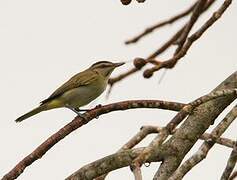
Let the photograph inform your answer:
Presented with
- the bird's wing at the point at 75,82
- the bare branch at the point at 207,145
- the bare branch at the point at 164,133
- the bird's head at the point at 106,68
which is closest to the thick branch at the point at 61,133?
the bare branch at the point at 207,145

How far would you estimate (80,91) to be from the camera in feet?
25.9

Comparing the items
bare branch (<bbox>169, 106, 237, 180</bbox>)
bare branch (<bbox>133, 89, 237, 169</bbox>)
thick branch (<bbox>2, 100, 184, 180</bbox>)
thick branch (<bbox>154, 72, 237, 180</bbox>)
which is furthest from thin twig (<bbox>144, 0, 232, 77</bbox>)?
thick branch (<bbox>154, 72, 237, 180</bbox>)

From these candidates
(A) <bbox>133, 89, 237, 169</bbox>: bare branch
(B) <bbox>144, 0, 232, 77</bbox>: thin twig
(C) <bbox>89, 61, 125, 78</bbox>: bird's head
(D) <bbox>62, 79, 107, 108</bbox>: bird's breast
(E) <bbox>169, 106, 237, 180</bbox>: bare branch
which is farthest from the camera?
(C) <bbox>89, 61, 125, 78</bbox>: bird's head

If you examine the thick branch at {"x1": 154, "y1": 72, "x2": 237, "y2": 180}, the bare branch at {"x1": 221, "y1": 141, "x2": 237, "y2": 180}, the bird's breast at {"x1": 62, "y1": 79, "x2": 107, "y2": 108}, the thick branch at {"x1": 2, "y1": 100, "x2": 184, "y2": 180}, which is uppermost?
the bird's breast at {"x1": 62, "y1": 79, "x2": 107, "y2": 108}

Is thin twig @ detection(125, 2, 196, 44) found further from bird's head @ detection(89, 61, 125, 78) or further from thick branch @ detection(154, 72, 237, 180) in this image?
bird's head @ detection(89, 61, 125, 78)

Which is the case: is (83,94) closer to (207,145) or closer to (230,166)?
(207,145)

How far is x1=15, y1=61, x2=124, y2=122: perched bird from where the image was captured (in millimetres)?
7852

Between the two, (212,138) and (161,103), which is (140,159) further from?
(161,103)

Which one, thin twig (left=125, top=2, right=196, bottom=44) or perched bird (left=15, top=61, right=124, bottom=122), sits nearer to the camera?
thin twig (left=125, top=2, right=196, bottom=44)

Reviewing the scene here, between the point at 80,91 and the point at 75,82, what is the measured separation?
258mm

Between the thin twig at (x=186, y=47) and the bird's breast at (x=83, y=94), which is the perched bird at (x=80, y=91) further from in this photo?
the thin twig at (x=186, y=47)

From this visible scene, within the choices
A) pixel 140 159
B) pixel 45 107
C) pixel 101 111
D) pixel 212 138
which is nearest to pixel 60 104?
pixel 45 107

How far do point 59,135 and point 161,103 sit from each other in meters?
0.74

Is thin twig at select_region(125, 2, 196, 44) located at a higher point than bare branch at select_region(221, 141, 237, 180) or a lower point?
higher
